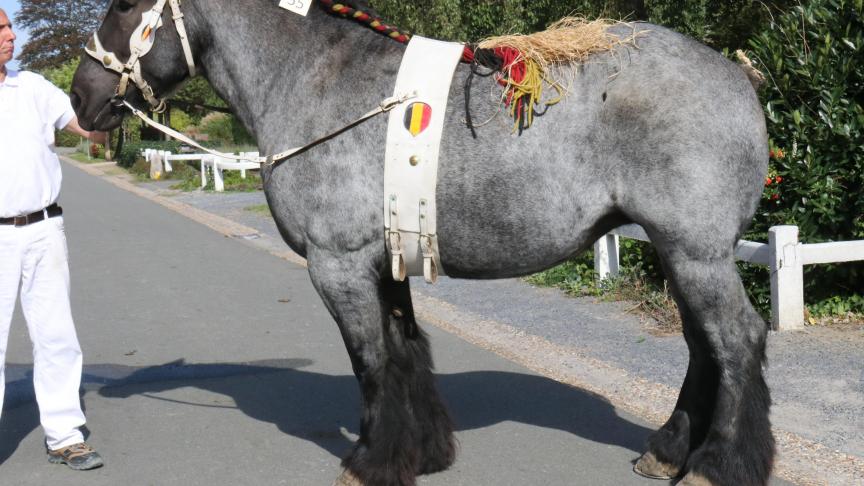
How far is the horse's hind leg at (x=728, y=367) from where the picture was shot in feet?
12.3

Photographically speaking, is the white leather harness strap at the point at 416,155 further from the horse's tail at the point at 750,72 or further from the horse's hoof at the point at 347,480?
the horse's tail at the point at 750,72

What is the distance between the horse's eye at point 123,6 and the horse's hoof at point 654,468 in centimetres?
315

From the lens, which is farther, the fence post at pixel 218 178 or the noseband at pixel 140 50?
the fence post at pixel 218 178

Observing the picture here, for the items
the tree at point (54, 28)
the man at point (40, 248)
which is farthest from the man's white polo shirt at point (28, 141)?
the tree at point (54, 28)

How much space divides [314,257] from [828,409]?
9.88 ft

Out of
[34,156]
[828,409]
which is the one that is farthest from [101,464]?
[828,409]

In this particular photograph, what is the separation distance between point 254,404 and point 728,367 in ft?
9.92

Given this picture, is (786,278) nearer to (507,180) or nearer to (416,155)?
(507,180)

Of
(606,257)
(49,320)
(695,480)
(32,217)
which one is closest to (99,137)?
(32,217)

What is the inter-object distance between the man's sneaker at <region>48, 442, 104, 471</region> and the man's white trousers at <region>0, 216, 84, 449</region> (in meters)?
0.04

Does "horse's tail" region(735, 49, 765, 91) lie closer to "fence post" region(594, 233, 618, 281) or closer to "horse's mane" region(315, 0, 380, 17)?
"horse's mane" region(315, 0, 380, 17)

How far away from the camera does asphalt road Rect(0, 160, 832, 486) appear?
466 centimetres

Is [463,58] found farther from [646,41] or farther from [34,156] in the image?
[34,156]

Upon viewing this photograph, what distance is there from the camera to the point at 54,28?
80.2m
